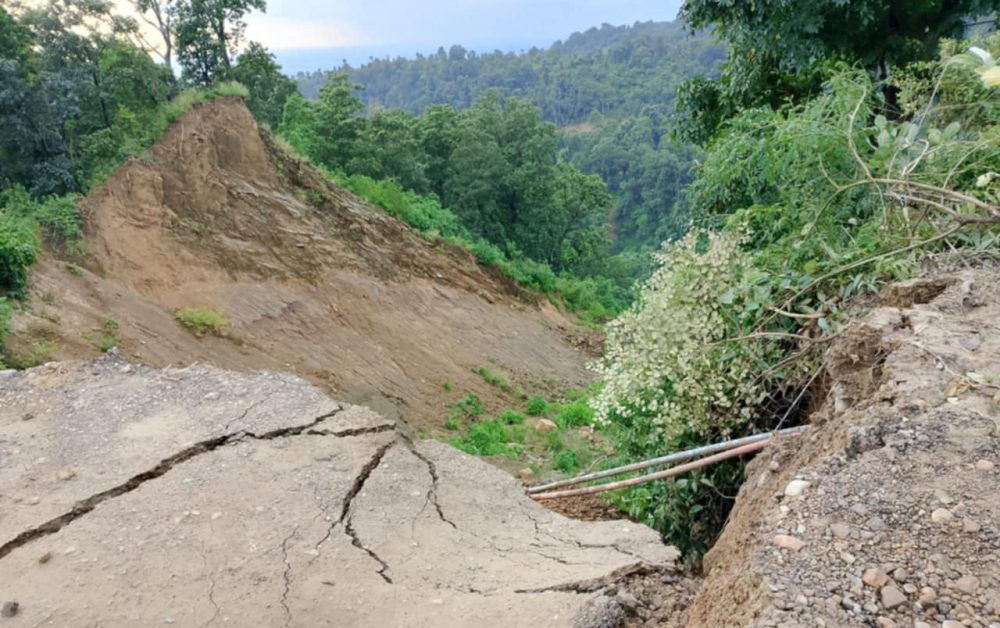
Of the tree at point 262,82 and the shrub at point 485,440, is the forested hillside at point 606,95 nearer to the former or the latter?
the tree at point 262,82

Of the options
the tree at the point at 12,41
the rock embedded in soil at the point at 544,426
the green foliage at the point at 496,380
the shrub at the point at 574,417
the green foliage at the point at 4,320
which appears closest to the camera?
the green foliage at the point at 4,320

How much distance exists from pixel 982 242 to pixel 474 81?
113638 millimetres

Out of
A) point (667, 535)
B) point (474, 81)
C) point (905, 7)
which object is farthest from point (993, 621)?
point (474, 81)

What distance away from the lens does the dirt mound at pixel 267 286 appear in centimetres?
1020

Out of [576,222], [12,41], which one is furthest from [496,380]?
[576,222]

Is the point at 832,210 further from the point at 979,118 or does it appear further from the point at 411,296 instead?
the point at 411,296

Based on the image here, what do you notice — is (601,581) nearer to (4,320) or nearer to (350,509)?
(350,509)

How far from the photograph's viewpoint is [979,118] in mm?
4762

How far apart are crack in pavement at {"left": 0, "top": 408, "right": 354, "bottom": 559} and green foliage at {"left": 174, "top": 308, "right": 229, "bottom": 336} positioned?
729cm

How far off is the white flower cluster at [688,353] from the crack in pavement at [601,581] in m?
0.97

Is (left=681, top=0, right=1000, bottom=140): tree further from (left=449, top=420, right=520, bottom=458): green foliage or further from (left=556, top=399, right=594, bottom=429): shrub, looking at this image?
(left=449, top=420, right=520, bottom=458): green foliage

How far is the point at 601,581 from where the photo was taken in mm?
2734

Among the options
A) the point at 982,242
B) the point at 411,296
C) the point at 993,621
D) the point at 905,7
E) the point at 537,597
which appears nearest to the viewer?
the point at 993,621

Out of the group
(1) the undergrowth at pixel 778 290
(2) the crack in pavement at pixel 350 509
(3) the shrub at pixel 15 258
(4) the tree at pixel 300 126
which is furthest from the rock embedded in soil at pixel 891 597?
(4) the tree at pixel 300 126
